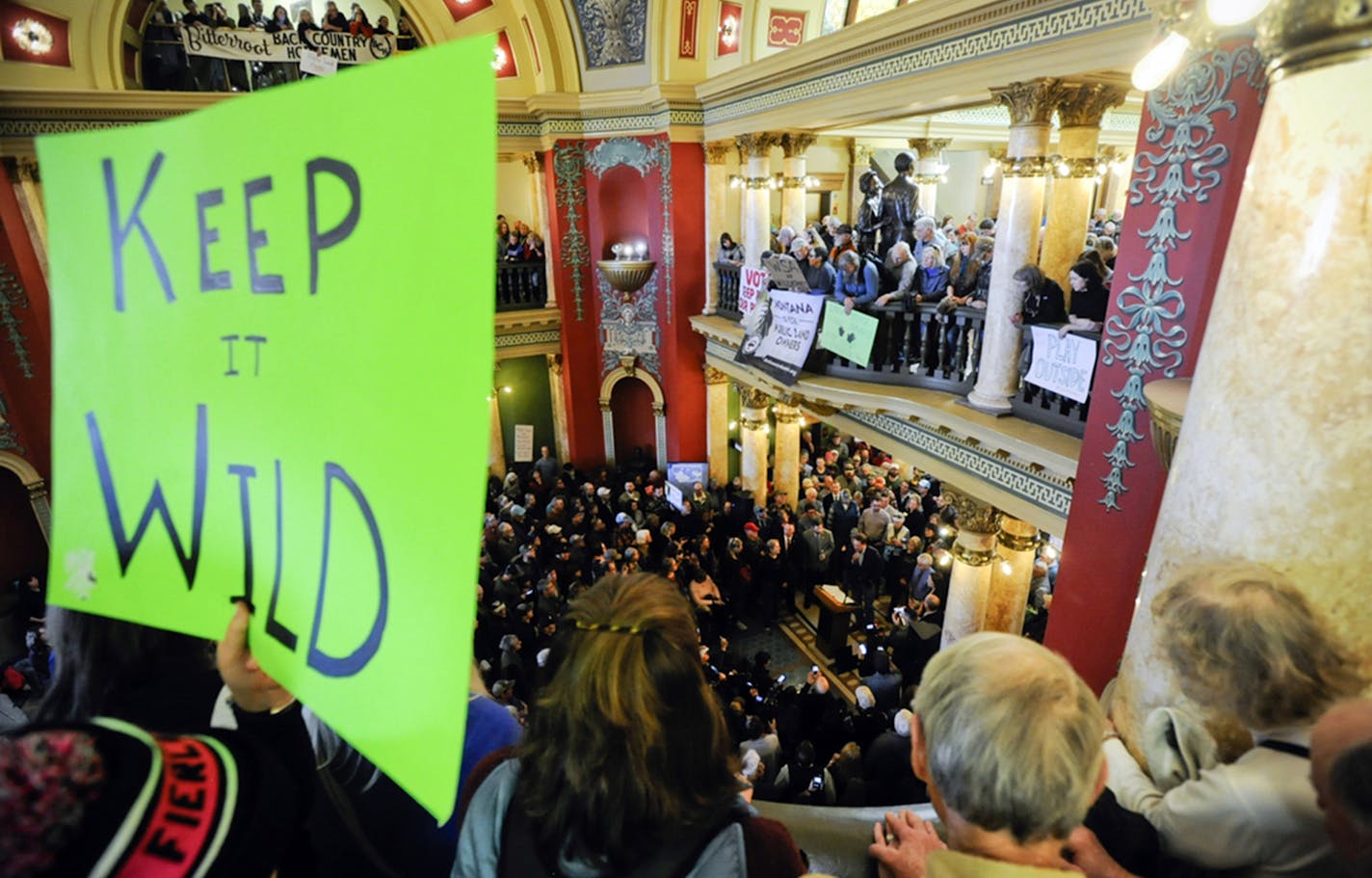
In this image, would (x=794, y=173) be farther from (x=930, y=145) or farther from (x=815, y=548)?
(x=815, y=548)

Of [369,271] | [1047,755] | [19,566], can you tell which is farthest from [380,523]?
[19,566]

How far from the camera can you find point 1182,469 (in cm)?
175

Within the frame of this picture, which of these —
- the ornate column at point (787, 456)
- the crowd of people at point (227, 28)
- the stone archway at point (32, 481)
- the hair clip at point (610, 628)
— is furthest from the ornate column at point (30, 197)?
the hair clip at point (610, 628)

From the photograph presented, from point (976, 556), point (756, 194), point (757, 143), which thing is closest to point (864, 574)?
point (976, 556)

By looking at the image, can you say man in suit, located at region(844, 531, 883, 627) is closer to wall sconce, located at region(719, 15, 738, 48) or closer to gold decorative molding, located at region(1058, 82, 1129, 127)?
gold decorative molding, located at region(1058, 82, 1129, 127)

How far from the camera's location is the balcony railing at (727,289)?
34.4 ft

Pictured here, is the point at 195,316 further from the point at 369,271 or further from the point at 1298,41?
the point at 1298,41

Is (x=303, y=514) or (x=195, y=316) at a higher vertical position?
(x=195, y=316)

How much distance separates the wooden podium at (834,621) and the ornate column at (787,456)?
2759 mm

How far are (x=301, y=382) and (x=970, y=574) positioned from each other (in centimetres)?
721

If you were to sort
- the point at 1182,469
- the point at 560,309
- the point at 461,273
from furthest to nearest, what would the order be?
the point at 560,309
the point at 1182,469
the point at 461,273

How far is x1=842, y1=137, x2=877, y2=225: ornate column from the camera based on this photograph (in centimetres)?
1485

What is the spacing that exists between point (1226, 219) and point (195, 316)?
14.5ft

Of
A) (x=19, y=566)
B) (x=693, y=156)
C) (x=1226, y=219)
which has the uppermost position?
(x=693, y=156)
